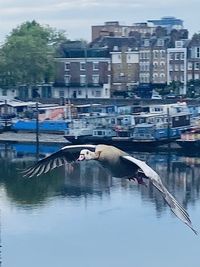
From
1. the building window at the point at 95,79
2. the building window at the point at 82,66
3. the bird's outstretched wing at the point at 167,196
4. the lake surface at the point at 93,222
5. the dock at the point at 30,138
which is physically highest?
the building window at the point at 82,66

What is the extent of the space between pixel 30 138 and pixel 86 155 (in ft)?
65.5

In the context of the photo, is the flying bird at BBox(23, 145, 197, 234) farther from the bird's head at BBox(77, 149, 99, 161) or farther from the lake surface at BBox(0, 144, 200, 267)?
the lake surface at BBox(0, 144, 200, 267)

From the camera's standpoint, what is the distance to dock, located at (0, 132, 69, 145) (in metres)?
23.3

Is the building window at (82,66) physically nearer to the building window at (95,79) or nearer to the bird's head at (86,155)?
the building window at (95,79)

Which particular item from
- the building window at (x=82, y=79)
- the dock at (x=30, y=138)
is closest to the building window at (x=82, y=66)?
the building window at (x=82, y=79)

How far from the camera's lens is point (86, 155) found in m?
4.25

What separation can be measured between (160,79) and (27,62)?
4.64 metres

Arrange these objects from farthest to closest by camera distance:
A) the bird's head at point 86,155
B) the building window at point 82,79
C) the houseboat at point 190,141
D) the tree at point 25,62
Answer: the building window at point 82,79 < the tree at point 25,62 < the houseboat at point 190,141 < the bird's head at point 86,155

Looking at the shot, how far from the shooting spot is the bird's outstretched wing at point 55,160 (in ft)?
15.3

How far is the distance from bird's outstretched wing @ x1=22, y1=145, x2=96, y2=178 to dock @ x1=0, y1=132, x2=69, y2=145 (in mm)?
17979

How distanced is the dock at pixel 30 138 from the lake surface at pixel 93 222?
179 inches

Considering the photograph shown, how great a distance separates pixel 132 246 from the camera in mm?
11523

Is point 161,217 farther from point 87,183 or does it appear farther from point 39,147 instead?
point 39,147

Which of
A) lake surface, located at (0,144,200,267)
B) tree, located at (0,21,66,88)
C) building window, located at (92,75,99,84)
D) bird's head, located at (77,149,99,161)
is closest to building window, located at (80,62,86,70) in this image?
building window, located at (92,75,99,84)
